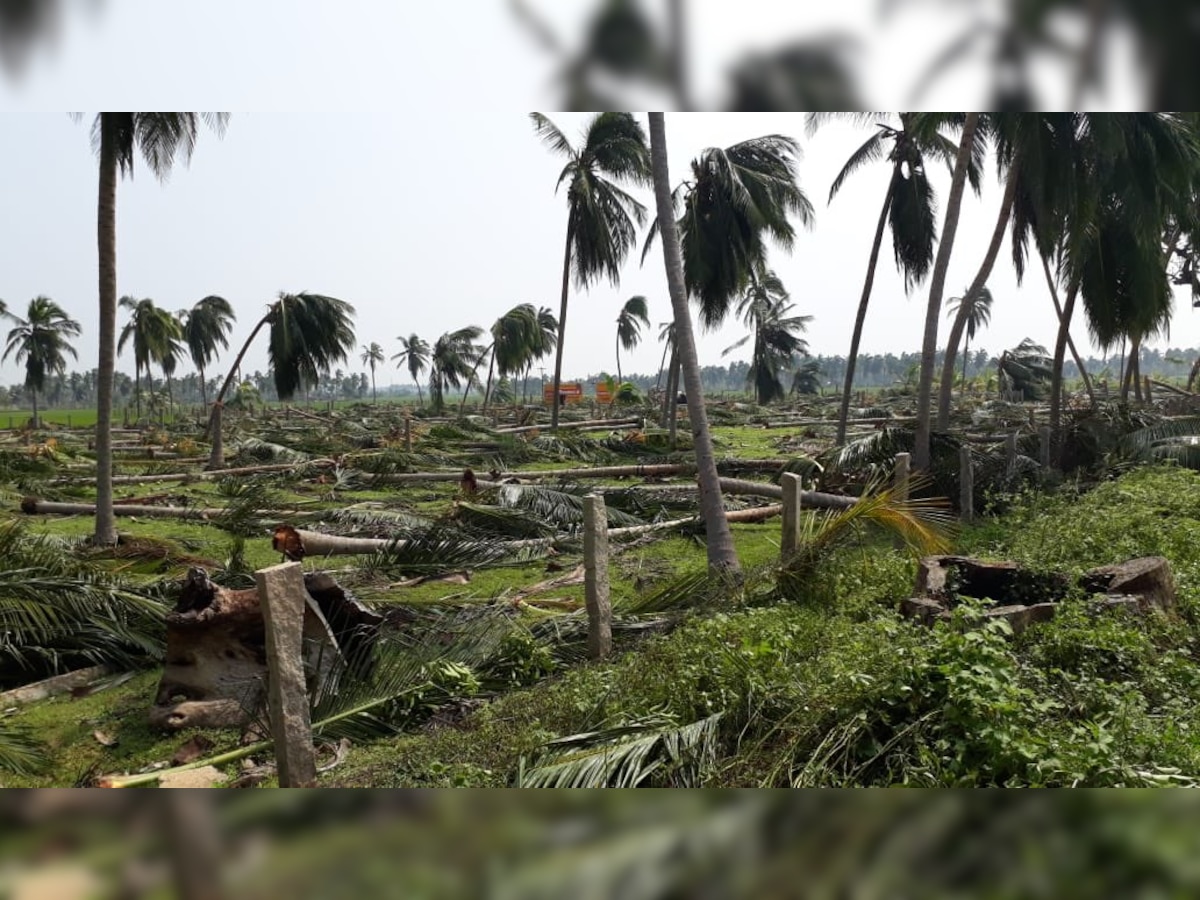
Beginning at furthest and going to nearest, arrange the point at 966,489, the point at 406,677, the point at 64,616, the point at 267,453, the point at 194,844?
1. the point at 267,453
2. the point at 966,489
3. the point at 64,616
4. the point at 406,677
5. the point at 194,844

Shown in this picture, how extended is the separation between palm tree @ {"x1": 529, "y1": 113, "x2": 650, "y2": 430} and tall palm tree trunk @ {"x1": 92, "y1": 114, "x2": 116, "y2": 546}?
50.9 feet

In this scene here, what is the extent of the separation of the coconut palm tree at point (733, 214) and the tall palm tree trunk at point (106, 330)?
14.8m

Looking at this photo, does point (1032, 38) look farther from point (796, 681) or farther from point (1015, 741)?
point (796, 681)

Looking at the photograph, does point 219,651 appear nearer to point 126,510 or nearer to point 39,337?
point 126,510

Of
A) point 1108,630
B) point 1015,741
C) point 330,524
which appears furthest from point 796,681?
point 330,524

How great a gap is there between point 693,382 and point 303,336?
15.7 m

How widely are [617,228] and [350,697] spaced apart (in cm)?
2331

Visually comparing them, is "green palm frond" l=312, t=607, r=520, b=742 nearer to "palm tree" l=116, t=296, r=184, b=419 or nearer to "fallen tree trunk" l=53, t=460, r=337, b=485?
"fallen tree trunk" l=53, t=460, r=337, b=485

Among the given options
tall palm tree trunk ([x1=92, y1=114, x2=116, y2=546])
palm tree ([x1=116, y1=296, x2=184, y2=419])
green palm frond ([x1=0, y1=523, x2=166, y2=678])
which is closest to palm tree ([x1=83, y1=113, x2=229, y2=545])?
tall palm tree trunk ([x1=92, y1=114, x2=116, y2=546])

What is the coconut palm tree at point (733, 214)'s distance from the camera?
22281mm

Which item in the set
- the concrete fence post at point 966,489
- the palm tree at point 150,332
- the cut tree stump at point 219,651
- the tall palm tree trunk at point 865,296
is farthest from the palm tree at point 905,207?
the palm tree at point 150,332

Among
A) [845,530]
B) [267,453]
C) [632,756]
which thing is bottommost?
[632,756]

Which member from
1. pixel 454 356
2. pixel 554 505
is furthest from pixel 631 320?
pixel 554 505

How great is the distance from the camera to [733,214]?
22.7 metres
